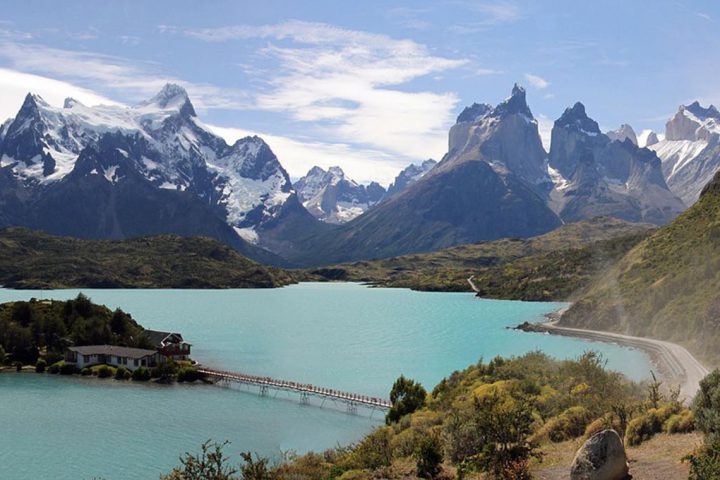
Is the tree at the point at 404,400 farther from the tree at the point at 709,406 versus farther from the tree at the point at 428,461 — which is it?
the tree at the point at 709,406

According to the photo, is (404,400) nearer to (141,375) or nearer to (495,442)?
(495,442)

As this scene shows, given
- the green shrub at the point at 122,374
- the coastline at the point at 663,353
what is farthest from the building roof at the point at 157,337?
the coastline at the point at 663,353

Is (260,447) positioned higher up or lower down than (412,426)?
lower down

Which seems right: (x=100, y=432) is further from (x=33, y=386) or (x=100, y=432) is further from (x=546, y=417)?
(x=546, y=417)

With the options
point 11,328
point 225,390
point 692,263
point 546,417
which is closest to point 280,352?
point 225,390

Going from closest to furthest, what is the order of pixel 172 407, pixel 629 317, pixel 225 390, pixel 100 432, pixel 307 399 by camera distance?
pixel 100 432 < pixel 172 407 < pixel 307 399 < pixel 225 390 < pixel 629 317

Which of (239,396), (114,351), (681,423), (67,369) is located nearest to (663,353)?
(239,396)
